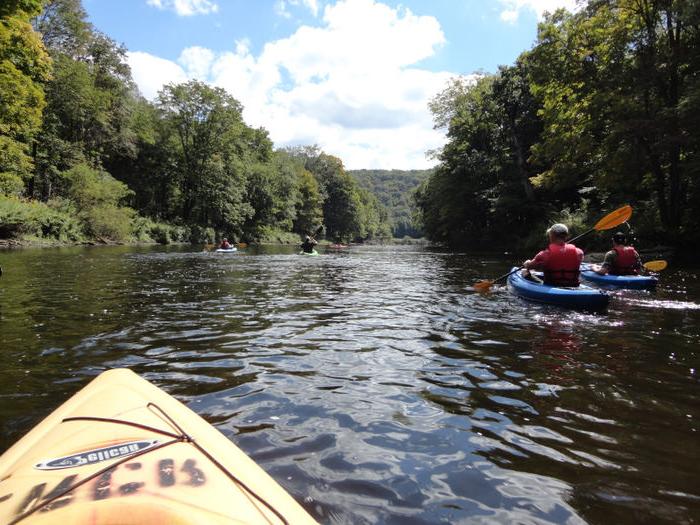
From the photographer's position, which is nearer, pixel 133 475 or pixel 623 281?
pixel 133 475

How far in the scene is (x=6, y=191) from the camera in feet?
85.6

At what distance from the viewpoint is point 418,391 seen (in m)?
4.07

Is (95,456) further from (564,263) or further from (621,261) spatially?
(621,261)

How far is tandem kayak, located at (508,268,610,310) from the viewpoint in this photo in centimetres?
714

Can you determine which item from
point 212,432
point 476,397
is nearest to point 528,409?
point 476,397

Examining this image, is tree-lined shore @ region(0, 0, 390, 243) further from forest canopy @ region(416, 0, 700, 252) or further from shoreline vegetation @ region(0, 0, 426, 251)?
forest canopy @ region(416, 0, 700, 252)

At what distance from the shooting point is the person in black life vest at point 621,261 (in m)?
9.63

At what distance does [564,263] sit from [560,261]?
7cm

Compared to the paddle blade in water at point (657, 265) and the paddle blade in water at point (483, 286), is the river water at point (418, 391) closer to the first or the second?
the paddle blade in water at point (483, 286)

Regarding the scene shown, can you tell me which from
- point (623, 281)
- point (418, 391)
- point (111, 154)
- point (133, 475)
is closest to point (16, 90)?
point (111, 154)

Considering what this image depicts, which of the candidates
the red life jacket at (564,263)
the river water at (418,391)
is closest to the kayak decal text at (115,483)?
the river water at (418,391)

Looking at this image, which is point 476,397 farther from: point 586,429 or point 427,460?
point 427,460

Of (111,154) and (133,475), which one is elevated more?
(111,154)

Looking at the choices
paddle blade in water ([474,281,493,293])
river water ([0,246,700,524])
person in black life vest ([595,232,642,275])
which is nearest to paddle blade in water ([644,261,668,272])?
person in black life vest ([595,232,642,275])
